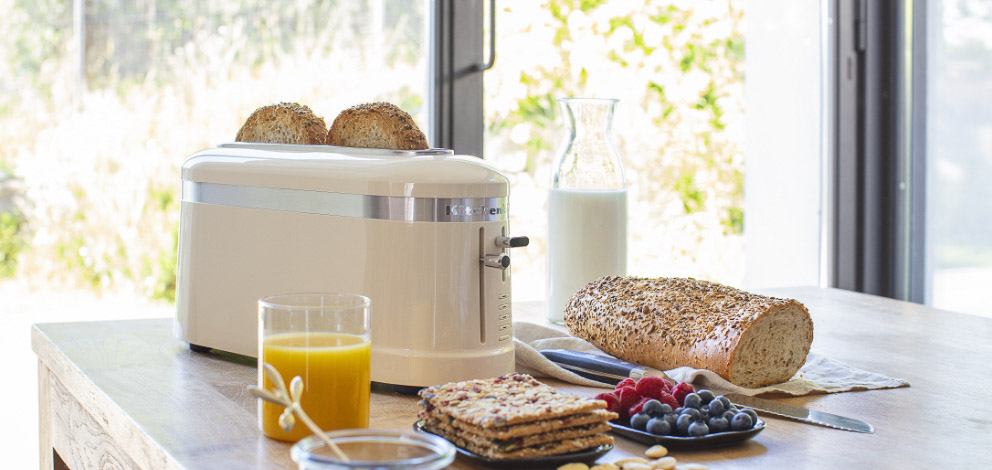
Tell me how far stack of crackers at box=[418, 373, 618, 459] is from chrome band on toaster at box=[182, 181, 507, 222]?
9.5 inches

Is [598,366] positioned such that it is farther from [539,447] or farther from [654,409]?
[539,447]

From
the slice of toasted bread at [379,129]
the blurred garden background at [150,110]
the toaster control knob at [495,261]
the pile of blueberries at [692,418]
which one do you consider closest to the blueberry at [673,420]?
the pile of blueberries at [692,418]

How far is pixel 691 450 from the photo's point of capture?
92 cm

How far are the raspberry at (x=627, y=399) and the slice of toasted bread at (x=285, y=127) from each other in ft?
1.94

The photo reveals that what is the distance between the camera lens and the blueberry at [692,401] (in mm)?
953

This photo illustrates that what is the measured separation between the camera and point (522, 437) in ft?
2.73

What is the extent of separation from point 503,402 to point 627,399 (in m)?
0.16

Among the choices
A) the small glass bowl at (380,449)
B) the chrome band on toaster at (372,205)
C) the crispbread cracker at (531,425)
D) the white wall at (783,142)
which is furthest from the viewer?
the white wall at (783,142)

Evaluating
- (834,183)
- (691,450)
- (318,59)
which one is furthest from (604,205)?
(834,183)

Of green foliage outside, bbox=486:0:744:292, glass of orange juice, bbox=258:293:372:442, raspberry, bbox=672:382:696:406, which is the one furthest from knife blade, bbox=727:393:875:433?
green foliage outside, bbox=486:0:744:292

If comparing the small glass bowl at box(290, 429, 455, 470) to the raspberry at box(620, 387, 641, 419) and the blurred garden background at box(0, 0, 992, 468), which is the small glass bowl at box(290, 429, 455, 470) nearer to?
the raspberry at box(620, 387, 641, 419)

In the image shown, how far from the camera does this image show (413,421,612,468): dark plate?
826 mm

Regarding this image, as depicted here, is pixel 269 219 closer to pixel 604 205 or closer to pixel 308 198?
pixel 308 198

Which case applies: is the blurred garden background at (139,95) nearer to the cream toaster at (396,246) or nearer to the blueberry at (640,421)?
the cream toaster at (396,246)
